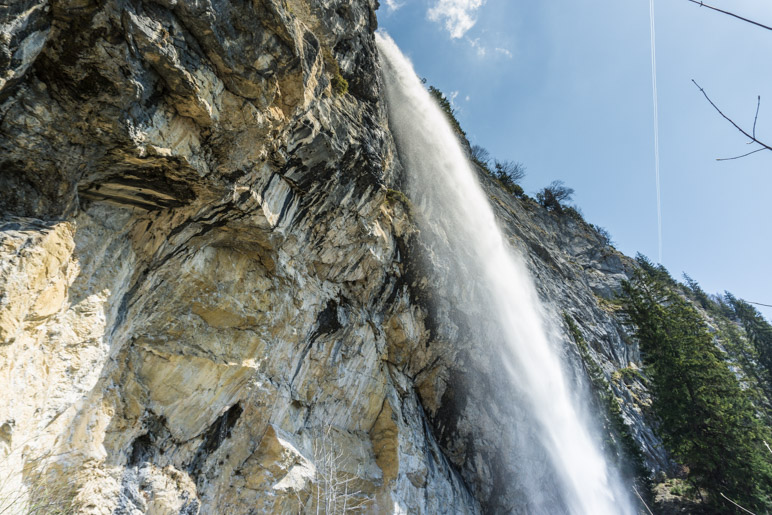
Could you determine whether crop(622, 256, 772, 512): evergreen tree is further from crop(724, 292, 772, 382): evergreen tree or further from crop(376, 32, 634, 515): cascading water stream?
crop(724, 292, 772, 382): evergreen tree

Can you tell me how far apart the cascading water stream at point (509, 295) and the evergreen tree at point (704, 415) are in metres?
3.63

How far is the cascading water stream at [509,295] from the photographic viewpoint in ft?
46.1

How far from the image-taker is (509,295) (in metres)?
15.8

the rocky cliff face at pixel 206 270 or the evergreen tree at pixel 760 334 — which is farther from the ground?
the evergreen tree at pixel 760 334

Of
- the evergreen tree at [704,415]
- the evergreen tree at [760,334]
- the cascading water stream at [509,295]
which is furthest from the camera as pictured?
the evergreen tree at [760,334]

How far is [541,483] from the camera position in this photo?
13258mm

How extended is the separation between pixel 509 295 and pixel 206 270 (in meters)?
12.8

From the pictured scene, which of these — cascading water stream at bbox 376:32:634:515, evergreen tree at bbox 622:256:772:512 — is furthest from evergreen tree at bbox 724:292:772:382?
cascading water stream at bbox 376:32:634:515

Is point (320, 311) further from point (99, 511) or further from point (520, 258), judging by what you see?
point (520, 258)

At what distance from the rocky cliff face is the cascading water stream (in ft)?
9.05

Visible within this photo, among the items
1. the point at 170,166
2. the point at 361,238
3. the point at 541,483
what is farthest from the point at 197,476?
the point at 541,483

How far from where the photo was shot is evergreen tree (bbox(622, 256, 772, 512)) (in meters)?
12.9

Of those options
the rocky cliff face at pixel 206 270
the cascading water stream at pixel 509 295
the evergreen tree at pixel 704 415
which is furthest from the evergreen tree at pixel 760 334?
the rocky cliff face at pixel 206 270

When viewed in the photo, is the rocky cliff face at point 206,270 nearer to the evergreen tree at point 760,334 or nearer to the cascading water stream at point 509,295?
the cascading water stream at point 509,295
